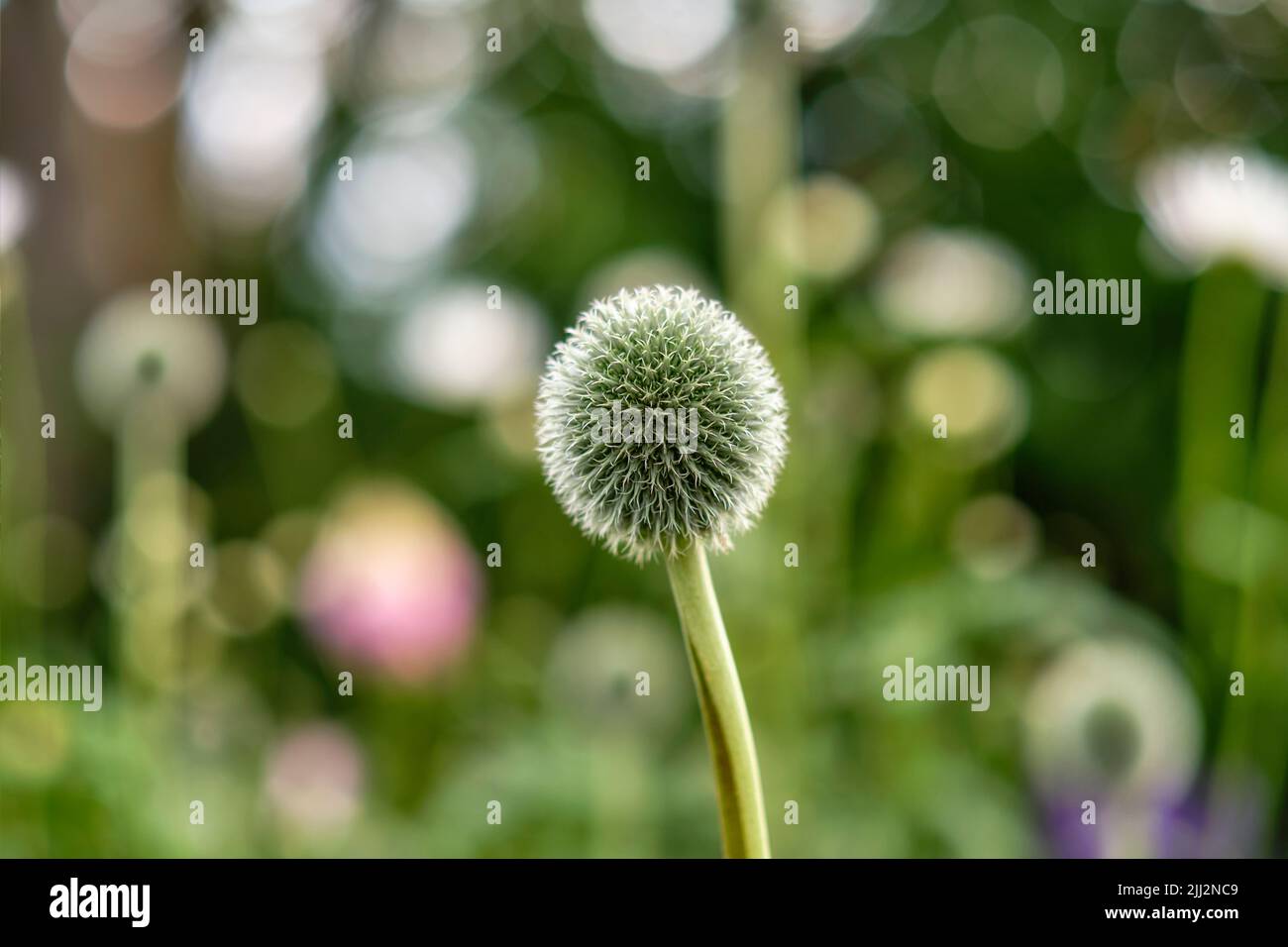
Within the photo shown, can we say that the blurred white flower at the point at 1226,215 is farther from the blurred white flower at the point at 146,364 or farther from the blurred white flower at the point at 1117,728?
the blurred white flower at the point at 146,364

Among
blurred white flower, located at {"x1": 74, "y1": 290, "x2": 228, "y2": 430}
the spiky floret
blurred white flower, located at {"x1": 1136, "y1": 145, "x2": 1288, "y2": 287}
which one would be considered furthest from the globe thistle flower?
blurred white flower, located at {"x1": 1136, "y1": 145, "x2": 1288, "y2": 287}

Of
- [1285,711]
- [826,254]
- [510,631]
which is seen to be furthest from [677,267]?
[1285,711]

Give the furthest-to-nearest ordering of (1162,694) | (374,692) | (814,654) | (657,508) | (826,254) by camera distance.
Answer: (374,692) → (826,254) → (814,654) → (1162,694) → (657,508)

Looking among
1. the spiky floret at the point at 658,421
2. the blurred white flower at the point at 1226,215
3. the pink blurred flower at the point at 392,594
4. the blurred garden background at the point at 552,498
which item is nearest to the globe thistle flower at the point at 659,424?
the spiky floret at the point at 658,421

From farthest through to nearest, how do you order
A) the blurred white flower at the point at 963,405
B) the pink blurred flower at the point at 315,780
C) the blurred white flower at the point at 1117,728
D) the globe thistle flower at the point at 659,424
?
the blurred white flower at the point at 963,405 < the pink blurred flower at the point at 315,780 < the blurred white flower at the point at 1117,728 < the globe thistle flower at the point at 659,424

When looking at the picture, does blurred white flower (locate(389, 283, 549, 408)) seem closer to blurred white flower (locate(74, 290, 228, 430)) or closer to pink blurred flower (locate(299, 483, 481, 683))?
pink blurred flower (locate(299, 483, 481, 683))

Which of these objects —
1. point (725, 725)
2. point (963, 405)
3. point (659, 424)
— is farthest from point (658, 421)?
point (963, 405)

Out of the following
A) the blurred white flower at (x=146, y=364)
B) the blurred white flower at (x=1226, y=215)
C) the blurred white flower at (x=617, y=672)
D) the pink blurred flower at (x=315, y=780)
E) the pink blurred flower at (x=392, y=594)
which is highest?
the blurred white flower at (x=1226, y=215)
